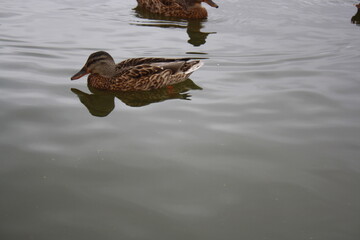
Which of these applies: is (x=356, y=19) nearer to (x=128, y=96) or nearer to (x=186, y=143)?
(x=128, y=96)

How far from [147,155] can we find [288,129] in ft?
6.37

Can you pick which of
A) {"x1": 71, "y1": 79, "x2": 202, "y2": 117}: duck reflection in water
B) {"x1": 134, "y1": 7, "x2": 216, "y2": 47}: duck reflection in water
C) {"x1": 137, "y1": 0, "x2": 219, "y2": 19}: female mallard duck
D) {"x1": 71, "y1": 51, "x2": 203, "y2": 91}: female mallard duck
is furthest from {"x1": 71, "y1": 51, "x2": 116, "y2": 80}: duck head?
{"x1": 137, "y1": 0, "x2": 219, "y2": 19}: female mallard duck

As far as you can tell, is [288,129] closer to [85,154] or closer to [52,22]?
[85,154]

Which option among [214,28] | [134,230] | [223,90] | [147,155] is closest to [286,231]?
[134,230]

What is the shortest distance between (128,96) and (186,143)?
2.11 meters

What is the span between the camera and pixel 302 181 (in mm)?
4480

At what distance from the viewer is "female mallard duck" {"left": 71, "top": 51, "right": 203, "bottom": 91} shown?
276 inches

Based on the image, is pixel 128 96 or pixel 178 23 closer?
pixel 128 96

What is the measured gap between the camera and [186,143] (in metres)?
5.17

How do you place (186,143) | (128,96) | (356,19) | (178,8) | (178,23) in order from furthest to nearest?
(178,8) → (356,19) → (178,23) → (128,96) → (186,143)

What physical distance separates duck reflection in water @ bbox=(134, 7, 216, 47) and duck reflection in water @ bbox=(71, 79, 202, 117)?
282 cm

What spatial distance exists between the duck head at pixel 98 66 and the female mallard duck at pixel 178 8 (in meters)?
5.66

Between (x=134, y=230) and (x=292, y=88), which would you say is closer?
(x=134, y=230)

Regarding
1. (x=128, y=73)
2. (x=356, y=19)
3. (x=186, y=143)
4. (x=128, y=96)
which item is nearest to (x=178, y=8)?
(x=356, y=19)
